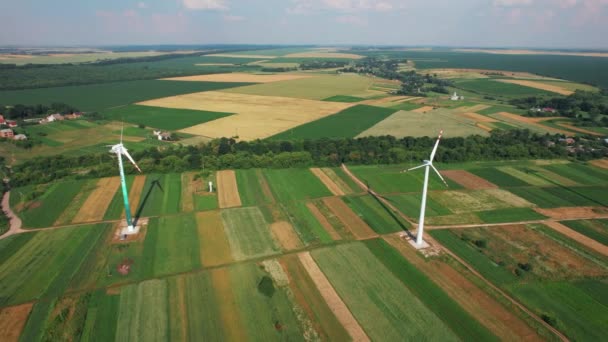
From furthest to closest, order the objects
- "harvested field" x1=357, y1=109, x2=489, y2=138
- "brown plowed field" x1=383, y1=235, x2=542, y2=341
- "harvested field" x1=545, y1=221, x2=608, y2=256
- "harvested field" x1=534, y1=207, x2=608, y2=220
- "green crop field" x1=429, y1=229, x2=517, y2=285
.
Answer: "harvested field" x1=357, y1=109, x2=489, y2=138 → "harvested field" x1=534, y1=207, x2=608, y2=220 → "harvested field" x1=545, y1=221, x2=608, y2=256 → "green crop field" x1=429, y1=229, x2=517, y2=285 → "brown plowed field" x1=383, y1=235, x2=542, y2=341

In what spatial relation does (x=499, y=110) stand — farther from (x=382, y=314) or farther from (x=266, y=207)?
(x=382, y=314)

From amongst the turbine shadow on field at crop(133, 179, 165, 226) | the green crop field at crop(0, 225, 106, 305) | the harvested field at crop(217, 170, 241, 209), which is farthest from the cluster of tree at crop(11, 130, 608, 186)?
the green crop field at crop(0, 225, 106, 305)

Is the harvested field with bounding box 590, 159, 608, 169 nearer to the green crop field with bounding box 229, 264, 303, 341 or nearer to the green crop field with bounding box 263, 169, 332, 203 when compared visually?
the green crop field with bounding box 263, 169, 332, 203

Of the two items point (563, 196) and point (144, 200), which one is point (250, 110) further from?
point (563, 196)

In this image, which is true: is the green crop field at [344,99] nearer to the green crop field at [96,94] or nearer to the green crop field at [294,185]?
the green crop field at [96,94]

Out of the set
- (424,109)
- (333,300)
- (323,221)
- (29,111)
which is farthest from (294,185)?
(29,111)

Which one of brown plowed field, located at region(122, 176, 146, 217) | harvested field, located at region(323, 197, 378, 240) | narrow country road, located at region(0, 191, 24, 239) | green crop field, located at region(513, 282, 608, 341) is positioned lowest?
green crop field, located at region(513, 282, 608, 341)

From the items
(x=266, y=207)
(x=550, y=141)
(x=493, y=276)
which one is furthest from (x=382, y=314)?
(x=550, y=141)
